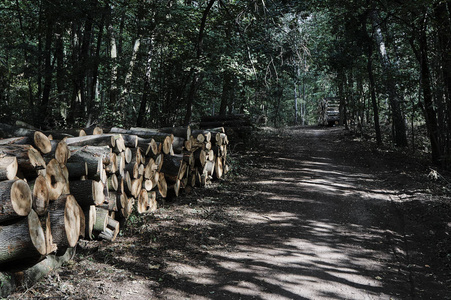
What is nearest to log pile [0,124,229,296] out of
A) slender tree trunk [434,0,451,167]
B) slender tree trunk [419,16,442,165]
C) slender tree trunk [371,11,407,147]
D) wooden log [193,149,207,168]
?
wooden log [193,149,207,168]

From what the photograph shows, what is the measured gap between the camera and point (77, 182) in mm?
4957

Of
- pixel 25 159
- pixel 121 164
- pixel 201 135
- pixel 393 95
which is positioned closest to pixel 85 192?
pixel 25 159

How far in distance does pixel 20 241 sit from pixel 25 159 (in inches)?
35.4

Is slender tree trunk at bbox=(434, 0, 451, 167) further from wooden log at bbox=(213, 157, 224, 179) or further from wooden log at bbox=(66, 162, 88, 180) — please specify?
wooden log at bbox=(66, 162, 88, 180)

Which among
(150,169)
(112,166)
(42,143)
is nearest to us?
(42,143)

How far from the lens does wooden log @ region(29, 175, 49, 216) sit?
153 inches

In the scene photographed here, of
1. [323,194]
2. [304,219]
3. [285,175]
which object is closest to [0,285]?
[304,219]

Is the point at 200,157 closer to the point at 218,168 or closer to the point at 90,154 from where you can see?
the point at 218,168

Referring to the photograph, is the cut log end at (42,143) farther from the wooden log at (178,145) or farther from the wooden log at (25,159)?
the wooden log at (178,145)

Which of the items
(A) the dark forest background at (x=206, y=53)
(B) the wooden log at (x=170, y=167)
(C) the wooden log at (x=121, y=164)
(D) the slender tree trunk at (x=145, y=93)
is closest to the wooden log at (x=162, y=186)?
(B) the wooden log at (x=170, y=167)

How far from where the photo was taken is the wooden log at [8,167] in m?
3.56

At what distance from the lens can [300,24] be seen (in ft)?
37.0

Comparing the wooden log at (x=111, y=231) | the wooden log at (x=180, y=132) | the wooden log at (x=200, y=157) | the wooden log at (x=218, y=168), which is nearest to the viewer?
the wooden log at (x=111, y=231)

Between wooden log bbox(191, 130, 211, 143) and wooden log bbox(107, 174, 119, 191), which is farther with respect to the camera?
wooden log bbox(191, 130, 211, 143)
